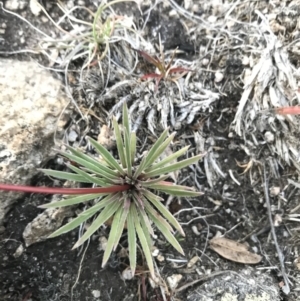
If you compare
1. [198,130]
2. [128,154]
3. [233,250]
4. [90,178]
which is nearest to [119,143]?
[128,154]

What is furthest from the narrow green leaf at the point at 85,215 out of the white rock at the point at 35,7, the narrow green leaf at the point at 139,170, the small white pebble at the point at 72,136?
the white rock at the point at 35,7

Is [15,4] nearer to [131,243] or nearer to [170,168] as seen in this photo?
[170,168]

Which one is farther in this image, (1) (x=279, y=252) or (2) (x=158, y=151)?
(1) (x=279, y=252)

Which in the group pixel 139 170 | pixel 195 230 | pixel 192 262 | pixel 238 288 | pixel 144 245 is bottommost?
pixel 238 288

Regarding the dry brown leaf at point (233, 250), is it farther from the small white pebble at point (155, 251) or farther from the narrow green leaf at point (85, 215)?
the narrow green leaf at point (85, 215)

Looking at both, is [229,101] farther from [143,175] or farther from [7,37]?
[7,37]

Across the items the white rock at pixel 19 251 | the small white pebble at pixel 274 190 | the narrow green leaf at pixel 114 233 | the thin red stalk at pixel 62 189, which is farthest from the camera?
the small white pebble at pixel 274 190
